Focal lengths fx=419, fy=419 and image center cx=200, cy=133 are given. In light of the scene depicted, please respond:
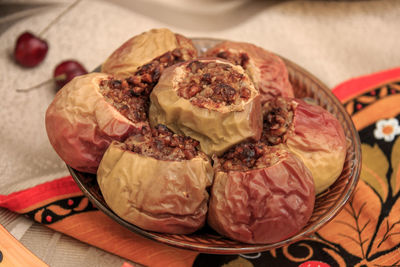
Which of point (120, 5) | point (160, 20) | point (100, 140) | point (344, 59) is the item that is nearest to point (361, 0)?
point (344, 59)

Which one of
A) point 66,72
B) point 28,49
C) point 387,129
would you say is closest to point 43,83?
point 66,72

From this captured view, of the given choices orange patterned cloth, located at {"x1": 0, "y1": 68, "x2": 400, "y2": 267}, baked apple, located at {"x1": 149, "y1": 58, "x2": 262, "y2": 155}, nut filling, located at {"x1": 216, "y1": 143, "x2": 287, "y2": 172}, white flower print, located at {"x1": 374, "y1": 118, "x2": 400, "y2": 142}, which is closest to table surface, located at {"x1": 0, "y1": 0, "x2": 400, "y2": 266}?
orange patterned cloth, located at {"x1": 0, "y1": 68, "x2": 400, "y2": 267}

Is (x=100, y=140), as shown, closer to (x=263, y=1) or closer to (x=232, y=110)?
(x=232, y=110)

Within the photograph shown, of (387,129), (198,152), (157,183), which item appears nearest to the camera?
(157,183)

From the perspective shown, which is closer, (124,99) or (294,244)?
(124,99)

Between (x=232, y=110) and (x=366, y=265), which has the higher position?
(x=232, y=110)

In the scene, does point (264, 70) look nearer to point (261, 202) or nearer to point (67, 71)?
point (261, 202)

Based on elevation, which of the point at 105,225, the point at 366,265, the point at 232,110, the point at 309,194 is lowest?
the point at 366,265
